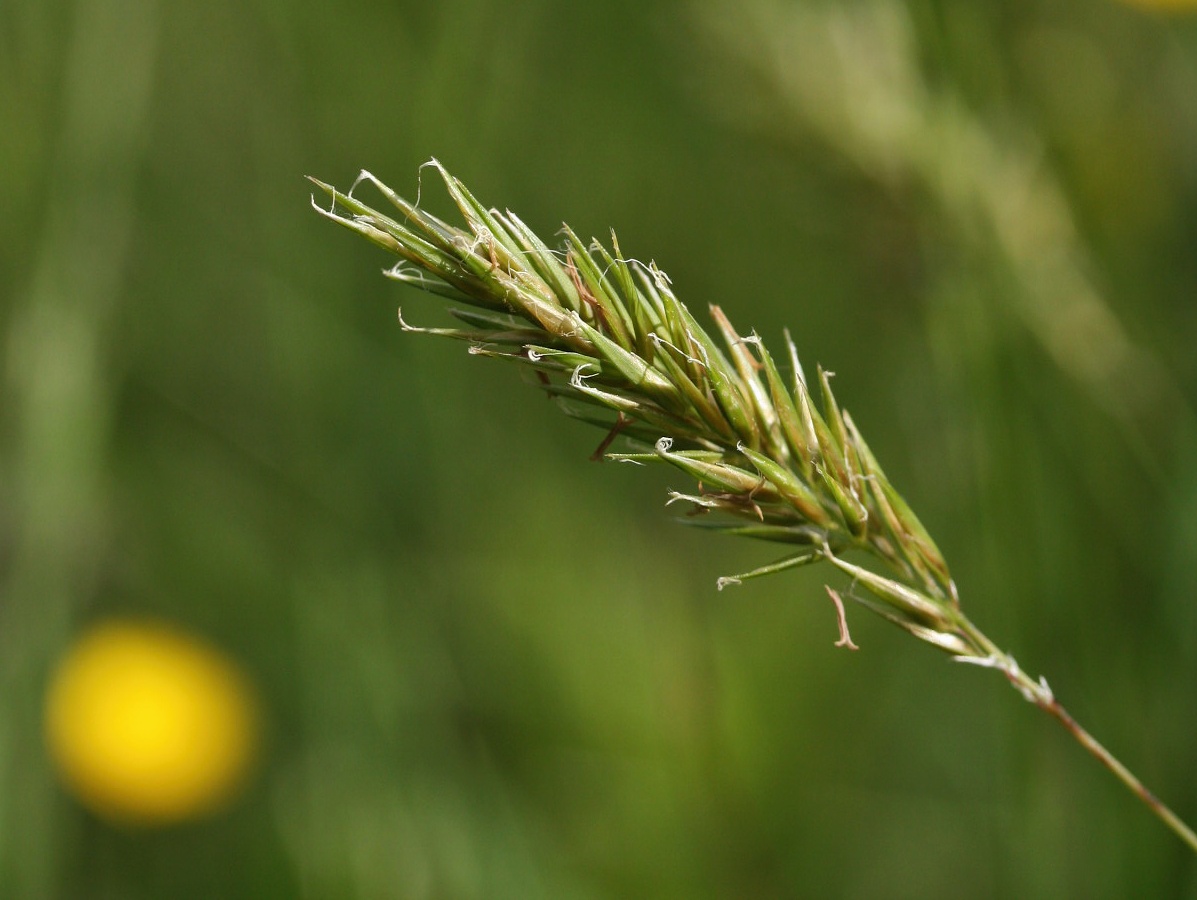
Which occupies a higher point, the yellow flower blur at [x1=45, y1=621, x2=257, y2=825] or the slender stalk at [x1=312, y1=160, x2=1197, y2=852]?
the slender stalk at [x1=312, y1=160, x2=1197, y2=852]

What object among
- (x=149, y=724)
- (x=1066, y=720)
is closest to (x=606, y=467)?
(x=149, y=724)

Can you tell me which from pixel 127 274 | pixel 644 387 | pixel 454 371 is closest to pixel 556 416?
pixel 454 371

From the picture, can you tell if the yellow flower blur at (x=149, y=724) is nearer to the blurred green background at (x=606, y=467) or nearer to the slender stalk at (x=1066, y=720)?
the blurred green background at (x=606, y=467)

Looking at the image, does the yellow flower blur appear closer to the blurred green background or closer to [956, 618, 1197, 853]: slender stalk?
the blurred green background

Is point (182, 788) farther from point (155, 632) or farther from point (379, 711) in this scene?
point (379, 711)

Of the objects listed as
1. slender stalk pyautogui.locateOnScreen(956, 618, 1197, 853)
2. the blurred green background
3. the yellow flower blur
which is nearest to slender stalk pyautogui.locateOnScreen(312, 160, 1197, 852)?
slender stalk pyautogui.locateOnScreen(956, 618, 1197, 853)

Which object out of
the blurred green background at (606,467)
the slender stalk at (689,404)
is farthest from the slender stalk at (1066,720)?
the blurred green background at (606,467)
